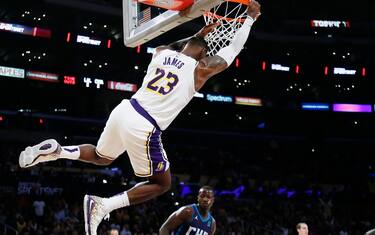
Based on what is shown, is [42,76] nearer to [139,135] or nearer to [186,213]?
[186,213]

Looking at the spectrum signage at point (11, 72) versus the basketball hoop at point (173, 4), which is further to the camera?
the spectrum signage at point (11, 72)

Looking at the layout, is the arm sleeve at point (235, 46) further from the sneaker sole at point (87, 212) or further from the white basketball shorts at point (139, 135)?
the sneaker sole at point (87, 212)

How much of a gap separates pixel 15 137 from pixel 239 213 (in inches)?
457

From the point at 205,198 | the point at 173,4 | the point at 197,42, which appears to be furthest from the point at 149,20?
the point at 205,198

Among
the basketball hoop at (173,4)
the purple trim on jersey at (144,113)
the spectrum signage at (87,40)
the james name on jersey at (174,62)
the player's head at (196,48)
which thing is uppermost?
the basketball hoop at (173,4)

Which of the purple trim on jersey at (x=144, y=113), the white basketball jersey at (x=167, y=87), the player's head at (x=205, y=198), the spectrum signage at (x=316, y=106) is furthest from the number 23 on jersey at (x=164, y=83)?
the spectrum signage at (x=316, y=106)

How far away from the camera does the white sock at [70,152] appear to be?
18.5 feet

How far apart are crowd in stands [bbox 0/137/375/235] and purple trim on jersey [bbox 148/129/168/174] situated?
9.53 meters

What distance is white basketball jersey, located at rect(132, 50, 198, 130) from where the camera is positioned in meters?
5.54

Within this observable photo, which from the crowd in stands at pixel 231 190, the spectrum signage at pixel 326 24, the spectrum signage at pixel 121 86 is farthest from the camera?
the spectrum signage at pixel 326 24

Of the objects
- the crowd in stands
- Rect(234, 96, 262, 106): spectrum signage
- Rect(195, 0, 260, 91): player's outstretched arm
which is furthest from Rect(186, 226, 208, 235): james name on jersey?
Rect(234, 96, 262, 106): spectrum signage

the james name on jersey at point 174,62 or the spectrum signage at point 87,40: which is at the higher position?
the james name on jersey at point 174,62

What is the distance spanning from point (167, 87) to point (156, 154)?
63 cm

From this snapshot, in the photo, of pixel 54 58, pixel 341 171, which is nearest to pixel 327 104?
pixel 341 171
